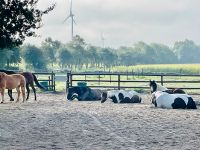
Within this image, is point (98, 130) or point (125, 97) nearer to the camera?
point (98, 130)

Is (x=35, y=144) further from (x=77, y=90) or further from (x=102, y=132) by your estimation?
(x=77, y=90)

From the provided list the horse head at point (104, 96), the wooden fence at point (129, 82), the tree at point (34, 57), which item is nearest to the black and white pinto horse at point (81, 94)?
the horse head at point (104, 96)

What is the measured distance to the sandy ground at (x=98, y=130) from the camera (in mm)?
9008

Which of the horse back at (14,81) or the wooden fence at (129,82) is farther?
the wooden fence at (129,82)

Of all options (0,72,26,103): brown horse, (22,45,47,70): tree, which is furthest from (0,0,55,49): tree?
(22,45,47,70): tree

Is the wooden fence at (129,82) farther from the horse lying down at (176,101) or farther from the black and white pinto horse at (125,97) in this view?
the horse lying down at (176,101)

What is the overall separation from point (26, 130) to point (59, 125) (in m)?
1.23

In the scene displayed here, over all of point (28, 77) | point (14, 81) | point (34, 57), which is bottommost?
point (14, 81)

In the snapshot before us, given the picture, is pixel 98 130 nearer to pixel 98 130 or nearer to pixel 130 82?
pixel 98 130

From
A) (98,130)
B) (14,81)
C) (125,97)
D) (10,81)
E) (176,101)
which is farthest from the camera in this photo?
(125,97)

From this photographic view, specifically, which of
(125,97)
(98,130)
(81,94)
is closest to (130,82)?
(81,94)

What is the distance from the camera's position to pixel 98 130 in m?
11.1

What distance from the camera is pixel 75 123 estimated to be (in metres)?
12.5

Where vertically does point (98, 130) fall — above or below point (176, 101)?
below
